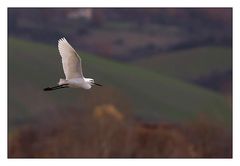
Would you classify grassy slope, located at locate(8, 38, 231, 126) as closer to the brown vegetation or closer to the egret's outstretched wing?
the brown vegetation

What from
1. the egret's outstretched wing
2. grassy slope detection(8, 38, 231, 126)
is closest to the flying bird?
the egret's outstretched wing

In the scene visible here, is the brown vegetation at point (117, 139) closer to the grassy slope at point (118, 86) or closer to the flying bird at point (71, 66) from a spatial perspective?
the grassy slope at point (118, 86)

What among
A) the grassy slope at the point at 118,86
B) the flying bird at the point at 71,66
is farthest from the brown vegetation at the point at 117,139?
the flying bird at the point at 71,66

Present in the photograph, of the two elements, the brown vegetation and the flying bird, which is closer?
the flying bird

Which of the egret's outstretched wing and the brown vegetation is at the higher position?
the egret's outstretched wing

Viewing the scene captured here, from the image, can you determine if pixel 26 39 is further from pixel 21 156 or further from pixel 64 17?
pixel 21 156

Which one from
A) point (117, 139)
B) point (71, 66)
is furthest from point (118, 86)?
point (71, 66)
